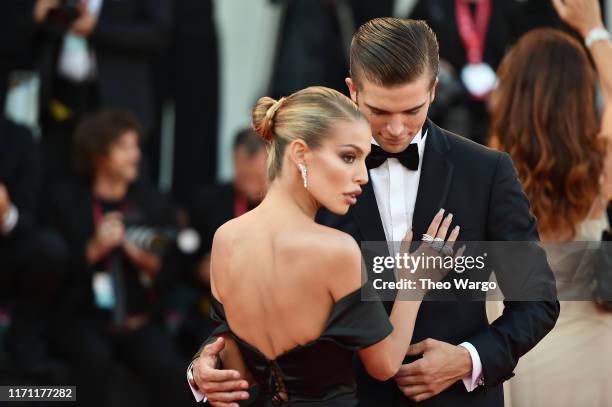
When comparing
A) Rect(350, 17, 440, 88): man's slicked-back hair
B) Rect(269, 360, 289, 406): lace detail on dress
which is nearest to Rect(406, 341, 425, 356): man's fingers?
Rect(269, 360, 289, 406): lace detail on dress

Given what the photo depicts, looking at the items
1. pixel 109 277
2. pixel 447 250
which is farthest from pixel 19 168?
pixel 447 250

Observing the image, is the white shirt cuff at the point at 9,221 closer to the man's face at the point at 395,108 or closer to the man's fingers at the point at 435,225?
the man's face at the point at 395,108

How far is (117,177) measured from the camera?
6.07m

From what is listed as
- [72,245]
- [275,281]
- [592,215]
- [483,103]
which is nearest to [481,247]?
[275,281]

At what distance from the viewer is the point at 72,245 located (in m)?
5.91

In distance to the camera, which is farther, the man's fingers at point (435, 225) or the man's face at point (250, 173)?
the man's face at point (250, 173)

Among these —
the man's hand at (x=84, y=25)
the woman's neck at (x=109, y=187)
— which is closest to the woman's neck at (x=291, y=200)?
the woman's neck at (x=109, y=187)

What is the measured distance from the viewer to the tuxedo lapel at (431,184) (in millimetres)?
2990

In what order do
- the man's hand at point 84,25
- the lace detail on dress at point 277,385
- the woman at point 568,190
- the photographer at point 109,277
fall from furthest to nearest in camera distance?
the man's hand at point 84,25, the photographer at point 109,277, the woman at point 568,190, the lace detail on dress at point 277,385

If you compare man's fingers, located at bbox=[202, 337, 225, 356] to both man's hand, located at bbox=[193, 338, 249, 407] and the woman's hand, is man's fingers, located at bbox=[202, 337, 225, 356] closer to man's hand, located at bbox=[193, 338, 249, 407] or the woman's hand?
man's hand, located at bbox=[193, 338, 249, 407]

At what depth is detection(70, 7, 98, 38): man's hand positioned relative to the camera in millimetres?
5992

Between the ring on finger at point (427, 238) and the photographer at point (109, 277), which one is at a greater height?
the ring on finger at point (427, 238)

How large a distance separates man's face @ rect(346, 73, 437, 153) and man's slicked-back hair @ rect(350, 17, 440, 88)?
19 millimetres

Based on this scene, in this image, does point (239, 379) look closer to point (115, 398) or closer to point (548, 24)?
point (115, 398)
